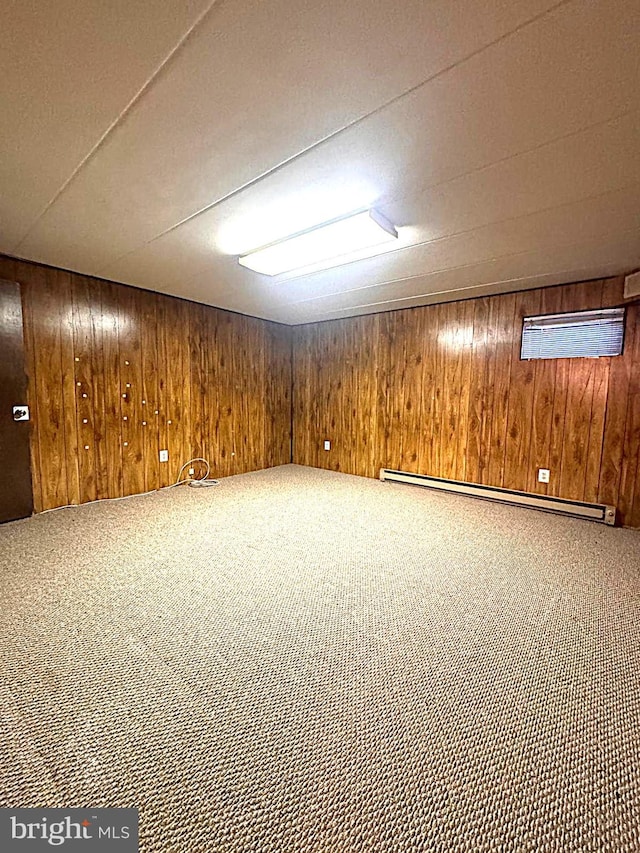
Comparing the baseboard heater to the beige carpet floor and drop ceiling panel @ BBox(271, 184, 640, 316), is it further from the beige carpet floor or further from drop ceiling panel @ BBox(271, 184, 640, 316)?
drop ceiling panel @ BBox(271, 184, 640, 316)

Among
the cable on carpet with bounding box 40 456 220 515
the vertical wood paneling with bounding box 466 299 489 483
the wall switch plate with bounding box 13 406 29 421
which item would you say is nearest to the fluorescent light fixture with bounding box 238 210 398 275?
the vertical wood paneling with bounding box 466 299 489 483

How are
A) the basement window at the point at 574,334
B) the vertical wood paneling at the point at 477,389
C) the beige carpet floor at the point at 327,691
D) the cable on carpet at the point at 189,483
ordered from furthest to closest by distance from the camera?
1. the vertical wood paneling at the point at 477,389
2. the cable on carpet at the point at 189,483
3. the basement window at the point at 574,334
4. the beige carpet floor at the point at 327,691

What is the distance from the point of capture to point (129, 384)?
371 centimetres

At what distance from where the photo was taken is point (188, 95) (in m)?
1.27

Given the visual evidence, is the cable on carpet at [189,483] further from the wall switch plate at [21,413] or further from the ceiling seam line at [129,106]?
the ceiling seam line at [129,106]

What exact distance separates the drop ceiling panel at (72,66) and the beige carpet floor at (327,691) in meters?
2.10

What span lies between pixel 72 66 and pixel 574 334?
12.4ft

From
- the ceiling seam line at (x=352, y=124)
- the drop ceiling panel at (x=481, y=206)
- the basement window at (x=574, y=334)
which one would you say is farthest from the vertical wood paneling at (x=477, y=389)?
the ceiling seam line at (x=352, y=124)

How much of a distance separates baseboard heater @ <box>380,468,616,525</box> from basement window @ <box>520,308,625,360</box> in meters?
1.33

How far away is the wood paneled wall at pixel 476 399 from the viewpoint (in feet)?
10.4

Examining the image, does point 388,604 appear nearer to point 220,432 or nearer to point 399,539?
point 399,539

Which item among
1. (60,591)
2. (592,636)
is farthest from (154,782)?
(592,636)

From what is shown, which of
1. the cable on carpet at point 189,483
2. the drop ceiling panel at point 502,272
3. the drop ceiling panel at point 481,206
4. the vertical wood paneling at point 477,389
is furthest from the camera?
the vertical wood paneling at point 477,389

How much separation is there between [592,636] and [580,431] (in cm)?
217
